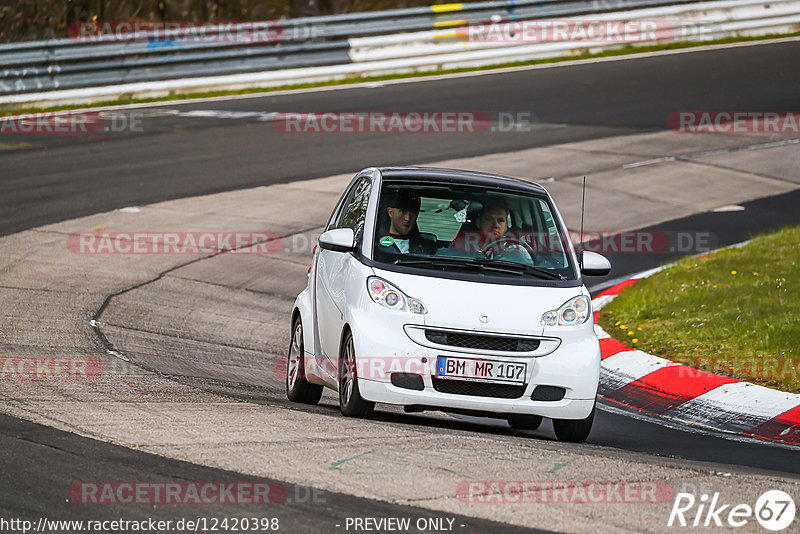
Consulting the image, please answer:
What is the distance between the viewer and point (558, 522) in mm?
5617

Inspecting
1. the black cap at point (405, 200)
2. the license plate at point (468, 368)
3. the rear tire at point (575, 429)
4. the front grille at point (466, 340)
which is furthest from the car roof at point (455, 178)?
the rear tire at point (575, 429)

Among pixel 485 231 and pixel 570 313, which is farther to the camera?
pixel 485 231

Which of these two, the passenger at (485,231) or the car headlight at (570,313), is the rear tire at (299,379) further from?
the car headlight at (570,313)

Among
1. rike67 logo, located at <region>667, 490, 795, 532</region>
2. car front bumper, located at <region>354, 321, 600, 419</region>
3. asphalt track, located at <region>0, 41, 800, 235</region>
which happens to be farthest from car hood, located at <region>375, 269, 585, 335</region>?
asphalt track, located at <region>0, 41, 800, 235</region>

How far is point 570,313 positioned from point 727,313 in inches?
161

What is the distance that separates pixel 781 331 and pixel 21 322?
643 cm

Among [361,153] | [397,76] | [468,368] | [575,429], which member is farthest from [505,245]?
[397,76]

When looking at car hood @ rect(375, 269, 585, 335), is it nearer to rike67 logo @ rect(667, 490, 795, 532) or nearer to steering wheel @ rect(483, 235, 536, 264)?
steering wheel @ rect(483, 235, 536, 264)

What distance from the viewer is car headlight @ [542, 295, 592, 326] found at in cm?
782

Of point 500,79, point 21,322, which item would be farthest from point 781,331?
point 500,79

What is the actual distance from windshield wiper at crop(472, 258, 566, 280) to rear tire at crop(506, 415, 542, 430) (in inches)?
36.7

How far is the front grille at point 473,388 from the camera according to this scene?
765 centimetres

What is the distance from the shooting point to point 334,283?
853 cm

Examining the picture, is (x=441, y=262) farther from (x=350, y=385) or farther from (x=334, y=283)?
(x=350, y=385)
